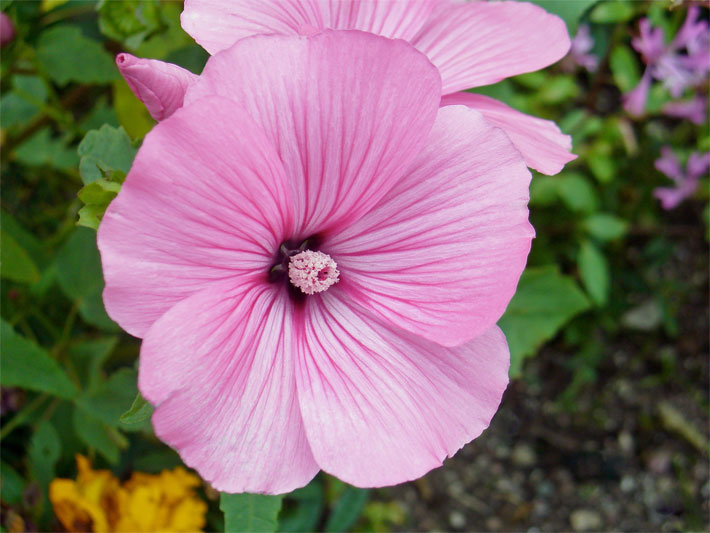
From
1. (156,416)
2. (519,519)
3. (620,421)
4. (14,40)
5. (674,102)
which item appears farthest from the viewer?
A: (620,421)

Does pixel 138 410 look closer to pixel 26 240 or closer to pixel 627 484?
pixel 26 240

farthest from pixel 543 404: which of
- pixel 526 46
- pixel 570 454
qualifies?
pixel 526 46

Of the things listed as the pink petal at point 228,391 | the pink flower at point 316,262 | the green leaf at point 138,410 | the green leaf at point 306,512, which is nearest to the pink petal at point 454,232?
the pink flower at point 316,262

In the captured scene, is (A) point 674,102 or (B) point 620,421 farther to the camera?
(B) point 620,421

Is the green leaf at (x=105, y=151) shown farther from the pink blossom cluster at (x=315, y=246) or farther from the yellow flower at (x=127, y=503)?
the yellow flower at (x=127, y=503)

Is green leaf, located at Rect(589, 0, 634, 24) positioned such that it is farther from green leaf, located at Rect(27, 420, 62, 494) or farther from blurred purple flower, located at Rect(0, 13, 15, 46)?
green leaf, located at Rect(27, 420, 62, 494)

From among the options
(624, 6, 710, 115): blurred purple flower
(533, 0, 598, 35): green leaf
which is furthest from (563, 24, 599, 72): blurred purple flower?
(533, 0, 598, 35): green leaf

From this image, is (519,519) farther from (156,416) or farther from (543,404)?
(156,416)
